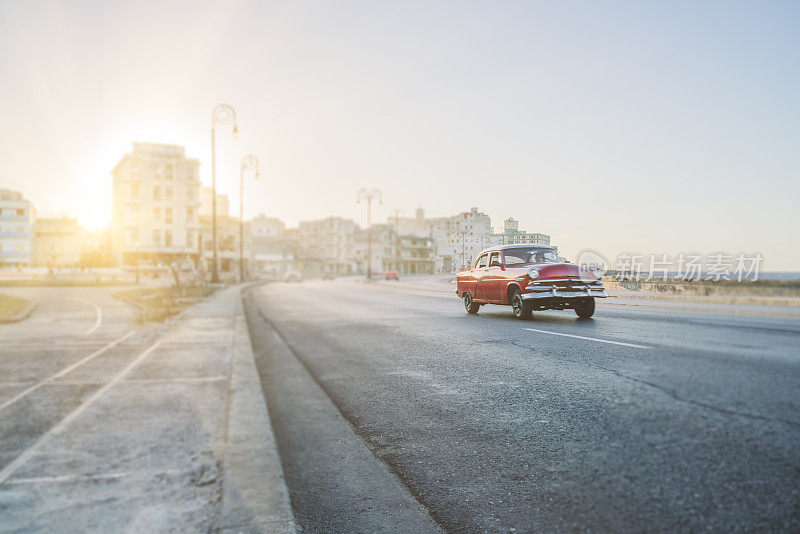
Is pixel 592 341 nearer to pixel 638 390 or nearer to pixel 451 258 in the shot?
pixel 638 390

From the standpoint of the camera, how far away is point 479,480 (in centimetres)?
315

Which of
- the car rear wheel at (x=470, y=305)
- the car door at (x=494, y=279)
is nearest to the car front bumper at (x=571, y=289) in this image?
the car door at (x=494, y=279)

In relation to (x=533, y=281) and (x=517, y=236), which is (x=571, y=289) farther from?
(x=517, y=236)

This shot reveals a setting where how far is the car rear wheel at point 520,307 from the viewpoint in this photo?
9.77 ft

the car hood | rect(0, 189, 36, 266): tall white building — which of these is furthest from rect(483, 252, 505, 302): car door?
rect(0, 189, 36, 266): tall white building

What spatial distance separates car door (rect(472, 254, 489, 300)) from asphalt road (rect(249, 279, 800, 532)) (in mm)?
221

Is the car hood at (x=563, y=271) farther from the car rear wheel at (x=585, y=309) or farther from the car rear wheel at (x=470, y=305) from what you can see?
the car rear wheel at (x=470, y=305)

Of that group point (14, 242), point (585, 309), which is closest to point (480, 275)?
point (585, 309)

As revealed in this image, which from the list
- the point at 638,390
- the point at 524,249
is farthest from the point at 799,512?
the point at 524,249

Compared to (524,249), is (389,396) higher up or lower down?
lower down

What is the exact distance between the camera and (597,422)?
A: 2.46 meters

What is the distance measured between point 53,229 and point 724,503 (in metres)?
230

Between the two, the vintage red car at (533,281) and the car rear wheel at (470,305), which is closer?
the vintage red car at (533,281)

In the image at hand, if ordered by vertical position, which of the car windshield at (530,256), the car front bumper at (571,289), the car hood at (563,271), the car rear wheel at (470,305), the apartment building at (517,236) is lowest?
the car rear wheel at (470,305)
